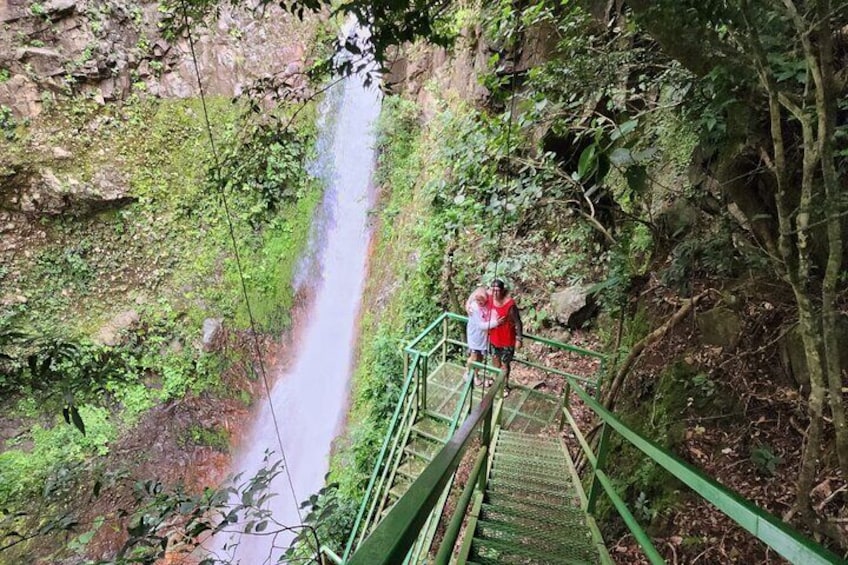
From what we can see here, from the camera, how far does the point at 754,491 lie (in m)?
3.06

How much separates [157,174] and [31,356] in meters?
10.8

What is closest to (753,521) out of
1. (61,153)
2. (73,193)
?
(73,193)

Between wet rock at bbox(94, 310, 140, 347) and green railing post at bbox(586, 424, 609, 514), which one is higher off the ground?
wet rock at bbox(94, 310, 140, 347)

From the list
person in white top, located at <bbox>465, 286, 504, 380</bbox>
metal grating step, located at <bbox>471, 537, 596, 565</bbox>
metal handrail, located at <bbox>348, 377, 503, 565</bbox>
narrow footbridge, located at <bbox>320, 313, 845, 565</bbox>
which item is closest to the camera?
metal handrail, located at <bbox>348, 377, 503, 565</bbox>

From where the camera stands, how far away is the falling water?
9.44 metres

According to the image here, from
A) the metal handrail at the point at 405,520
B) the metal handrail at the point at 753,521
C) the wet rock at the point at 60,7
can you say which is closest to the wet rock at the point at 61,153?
the wet rock at the point at 60,7

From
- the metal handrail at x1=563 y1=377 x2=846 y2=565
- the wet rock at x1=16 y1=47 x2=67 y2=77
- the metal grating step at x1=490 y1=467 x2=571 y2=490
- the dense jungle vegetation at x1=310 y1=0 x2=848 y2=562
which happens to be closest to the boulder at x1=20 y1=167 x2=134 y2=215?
the wet rock at x1=16 y1=47 x2=67 y2=77

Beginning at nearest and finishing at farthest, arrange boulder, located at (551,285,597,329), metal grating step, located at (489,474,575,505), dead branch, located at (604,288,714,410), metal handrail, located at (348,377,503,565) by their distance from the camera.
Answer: metal handrail, located at (348,377,503,565) < metal grating step, located at (489,474,575,505) < dead branch, located at (604,288,714,410) < boulder, located at (551,285,597,329)

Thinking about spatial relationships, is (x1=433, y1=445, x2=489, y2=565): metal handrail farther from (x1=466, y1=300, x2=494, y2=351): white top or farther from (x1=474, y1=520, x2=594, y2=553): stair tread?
(x1=466, y1=300, x2=494, y2=351): white top

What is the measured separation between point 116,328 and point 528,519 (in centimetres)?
1015

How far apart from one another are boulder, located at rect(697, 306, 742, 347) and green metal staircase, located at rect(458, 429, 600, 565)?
5.71 feet

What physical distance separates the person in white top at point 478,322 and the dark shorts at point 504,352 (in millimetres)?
143

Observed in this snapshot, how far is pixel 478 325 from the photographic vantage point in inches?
224

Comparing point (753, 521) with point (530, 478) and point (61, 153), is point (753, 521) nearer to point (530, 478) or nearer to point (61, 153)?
point (530, 478)
